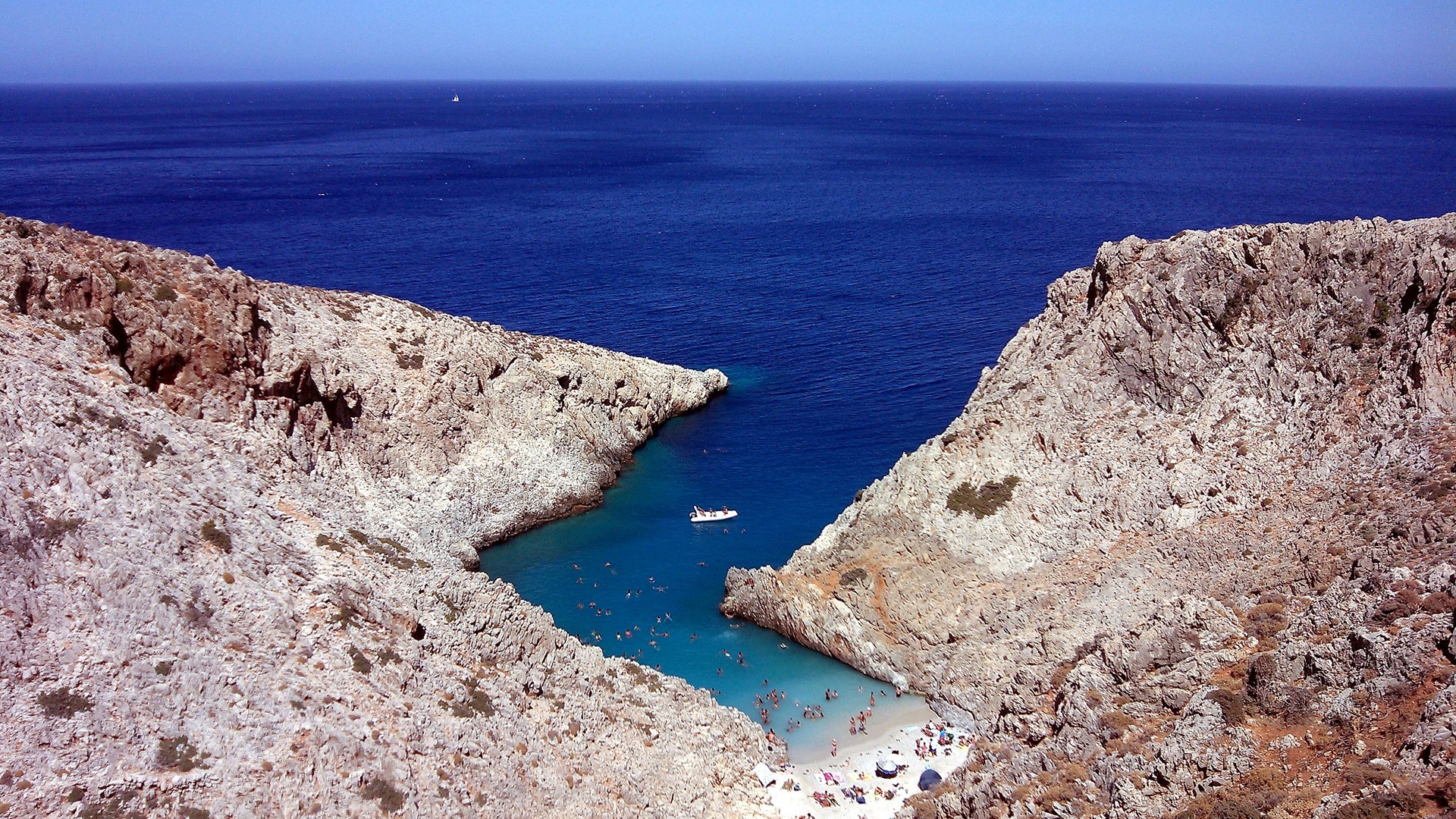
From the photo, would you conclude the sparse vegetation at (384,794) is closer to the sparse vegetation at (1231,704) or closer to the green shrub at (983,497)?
the sparse vegetation at (1231,704)

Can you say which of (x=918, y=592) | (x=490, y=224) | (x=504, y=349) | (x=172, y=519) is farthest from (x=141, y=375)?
(x=490, y=224)

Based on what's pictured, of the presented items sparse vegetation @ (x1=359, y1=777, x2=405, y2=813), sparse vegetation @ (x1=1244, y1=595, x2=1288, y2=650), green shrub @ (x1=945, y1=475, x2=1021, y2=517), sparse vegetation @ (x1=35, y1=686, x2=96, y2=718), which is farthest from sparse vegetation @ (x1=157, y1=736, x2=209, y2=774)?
green shrub @ (x1=945, y1=475, x2=1021, y2=517)

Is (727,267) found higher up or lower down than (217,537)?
higher up

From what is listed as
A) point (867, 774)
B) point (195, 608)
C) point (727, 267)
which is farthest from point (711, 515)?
point (727, 267)

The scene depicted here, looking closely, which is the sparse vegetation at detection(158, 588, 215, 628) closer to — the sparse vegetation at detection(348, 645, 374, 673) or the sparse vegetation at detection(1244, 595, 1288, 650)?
the sparse vegetation at detection(348, 645, 374, 673)

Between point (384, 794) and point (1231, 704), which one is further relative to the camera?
point (384, 794)

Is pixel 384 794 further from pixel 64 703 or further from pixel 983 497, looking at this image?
pixel 983 497
